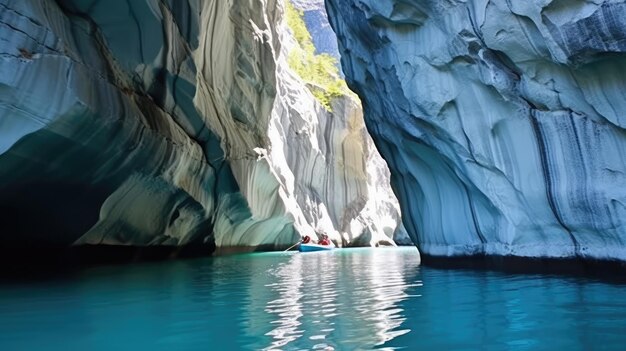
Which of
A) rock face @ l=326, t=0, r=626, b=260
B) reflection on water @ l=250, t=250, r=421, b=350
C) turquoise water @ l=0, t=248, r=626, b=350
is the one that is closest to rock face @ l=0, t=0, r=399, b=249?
turquoise water @ l=0, t=248, r=626, b=350

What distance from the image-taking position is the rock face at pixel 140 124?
9172 millimetres

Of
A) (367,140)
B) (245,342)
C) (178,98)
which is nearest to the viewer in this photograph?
(245,342)

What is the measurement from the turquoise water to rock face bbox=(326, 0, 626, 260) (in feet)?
3.72

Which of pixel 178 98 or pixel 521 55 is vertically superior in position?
pixel 178 98

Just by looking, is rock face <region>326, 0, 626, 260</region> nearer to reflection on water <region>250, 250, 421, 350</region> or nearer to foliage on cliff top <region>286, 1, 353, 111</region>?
reflection on water <region>250, 250, 421, 350</region>

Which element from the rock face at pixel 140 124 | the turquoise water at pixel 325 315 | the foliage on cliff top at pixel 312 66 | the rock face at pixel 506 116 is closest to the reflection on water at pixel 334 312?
the turquoise water at pixel 325 315

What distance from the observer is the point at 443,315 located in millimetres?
5016

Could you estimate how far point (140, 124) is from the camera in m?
11.7

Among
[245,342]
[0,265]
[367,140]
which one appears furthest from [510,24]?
[367,140]

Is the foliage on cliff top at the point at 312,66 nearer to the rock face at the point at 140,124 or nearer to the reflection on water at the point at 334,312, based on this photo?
the rock face at the point at 140,124

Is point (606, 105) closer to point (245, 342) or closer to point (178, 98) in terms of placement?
point (245, 342)

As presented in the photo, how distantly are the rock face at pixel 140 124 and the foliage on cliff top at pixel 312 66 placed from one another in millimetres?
12624

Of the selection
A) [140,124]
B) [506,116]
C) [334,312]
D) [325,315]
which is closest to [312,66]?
[140,124]

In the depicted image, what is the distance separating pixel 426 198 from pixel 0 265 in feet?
33.0
